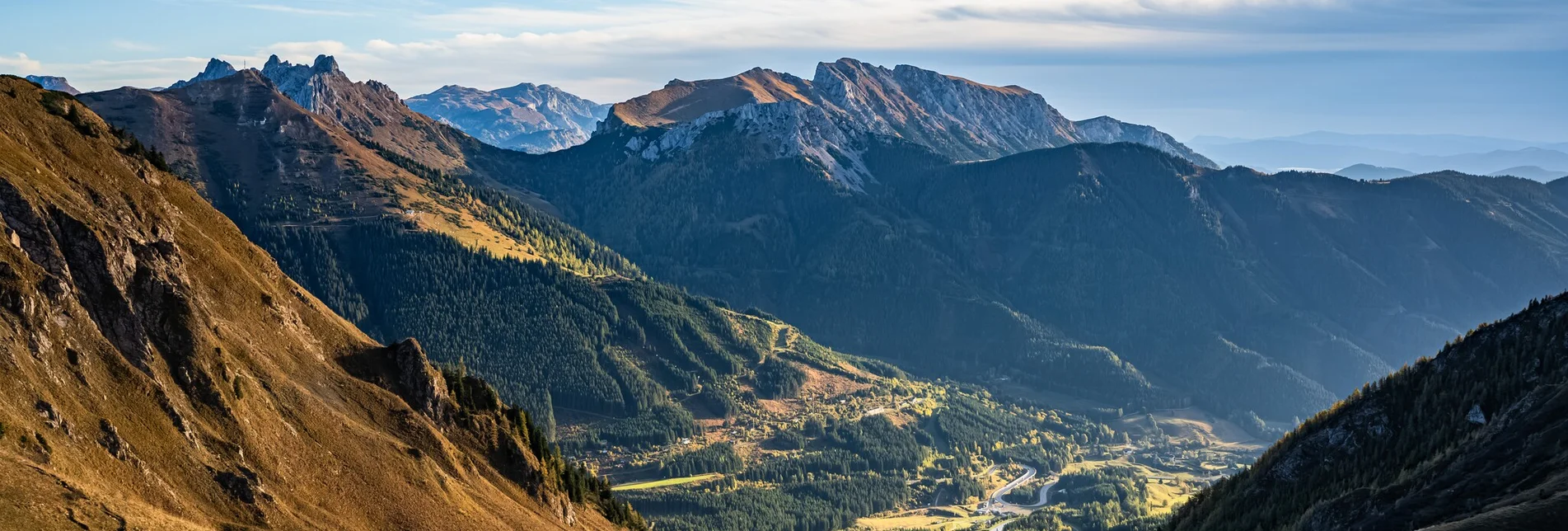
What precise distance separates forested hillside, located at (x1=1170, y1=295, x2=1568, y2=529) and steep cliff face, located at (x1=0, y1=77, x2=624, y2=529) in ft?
343

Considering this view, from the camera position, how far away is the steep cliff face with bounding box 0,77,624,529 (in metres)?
113

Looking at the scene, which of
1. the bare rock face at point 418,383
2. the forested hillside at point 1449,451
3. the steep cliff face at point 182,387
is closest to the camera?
the steep cliff face at point 182,387

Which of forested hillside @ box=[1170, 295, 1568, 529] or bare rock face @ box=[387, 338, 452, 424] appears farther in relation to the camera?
bare rock face @ box=[387, 338, 452, 424]

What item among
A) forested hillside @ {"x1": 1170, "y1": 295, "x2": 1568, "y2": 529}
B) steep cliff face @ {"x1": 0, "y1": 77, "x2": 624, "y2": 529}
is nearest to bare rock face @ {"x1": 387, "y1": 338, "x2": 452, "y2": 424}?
steep cliff face @ {"x1": 0, "y1": 77, "x2": 624, "y2": 529}

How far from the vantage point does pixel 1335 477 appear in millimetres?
183125

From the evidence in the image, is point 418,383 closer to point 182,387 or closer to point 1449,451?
point 182,387

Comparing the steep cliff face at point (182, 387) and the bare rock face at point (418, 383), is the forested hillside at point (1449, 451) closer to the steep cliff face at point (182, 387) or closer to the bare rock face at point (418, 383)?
the steep cliff face at point (182, 387)

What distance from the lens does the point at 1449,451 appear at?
510 feet

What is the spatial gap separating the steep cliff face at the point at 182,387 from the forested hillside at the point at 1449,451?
343ft

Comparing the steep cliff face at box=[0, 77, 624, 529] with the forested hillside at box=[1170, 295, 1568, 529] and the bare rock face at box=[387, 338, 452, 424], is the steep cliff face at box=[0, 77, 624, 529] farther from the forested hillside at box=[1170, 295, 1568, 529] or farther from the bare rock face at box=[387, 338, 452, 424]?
the forested hillside at box=[1170, 295, 1568, 529]

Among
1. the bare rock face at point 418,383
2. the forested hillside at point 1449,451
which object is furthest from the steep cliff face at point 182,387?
the forested hillside at point 1449,451

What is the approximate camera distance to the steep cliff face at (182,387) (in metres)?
113

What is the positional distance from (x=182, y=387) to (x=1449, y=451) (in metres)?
147

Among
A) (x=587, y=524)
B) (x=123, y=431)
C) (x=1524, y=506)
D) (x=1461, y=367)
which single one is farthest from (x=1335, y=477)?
(x=123, y=431)
